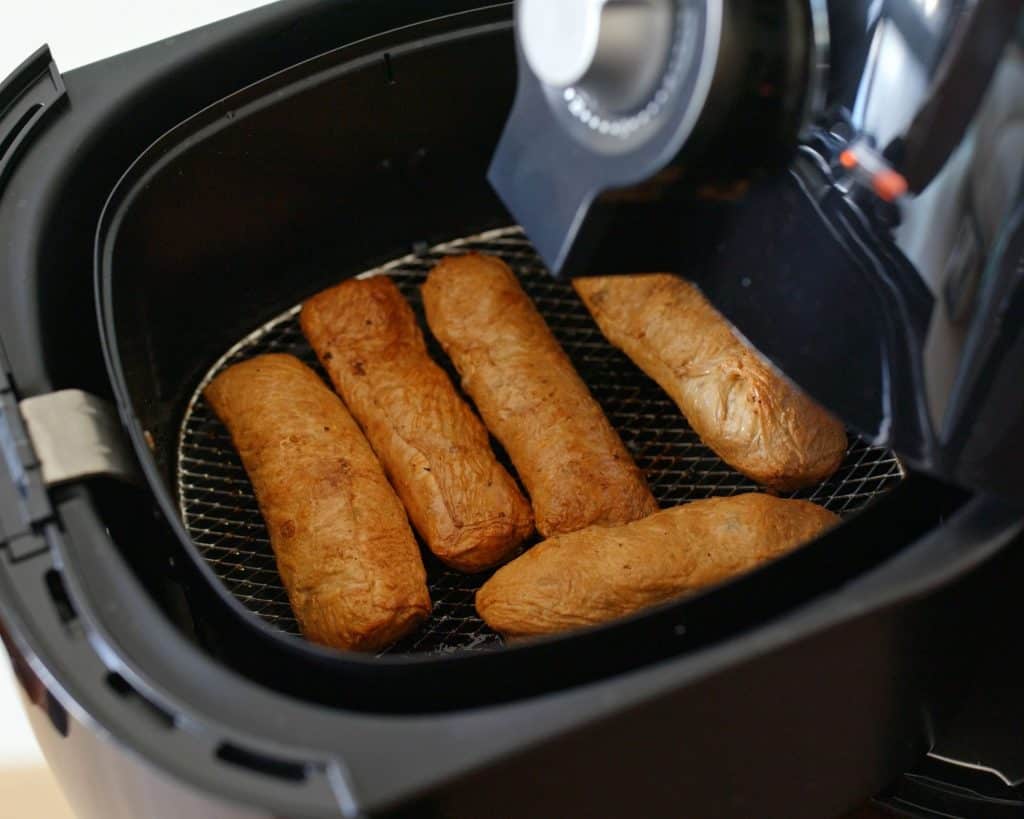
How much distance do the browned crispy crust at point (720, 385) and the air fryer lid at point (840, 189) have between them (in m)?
0.19

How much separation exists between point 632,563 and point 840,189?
0.34 metres

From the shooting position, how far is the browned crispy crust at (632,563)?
0.94 metres

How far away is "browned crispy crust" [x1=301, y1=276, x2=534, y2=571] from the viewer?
1029 millimetres

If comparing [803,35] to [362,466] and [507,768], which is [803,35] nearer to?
[507,768]

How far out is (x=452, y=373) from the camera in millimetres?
1208

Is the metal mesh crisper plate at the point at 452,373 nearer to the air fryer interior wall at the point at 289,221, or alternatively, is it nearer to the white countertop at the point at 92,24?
the air fryer interior wall at the point at 289,221

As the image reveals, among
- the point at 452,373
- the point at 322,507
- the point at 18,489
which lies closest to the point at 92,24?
the point at 452,373

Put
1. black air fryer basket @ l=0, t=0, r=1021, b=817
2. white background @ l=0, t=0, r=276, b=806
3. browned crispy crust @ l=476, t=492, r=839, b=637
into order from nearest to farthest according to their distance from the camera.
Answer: black air fryer basket @ l=0, t=0, r=1021, b=817
browned crispy crust @ l=476, t=492, r=839, b=637
white background @ l=0, t=0, r=276, b=806

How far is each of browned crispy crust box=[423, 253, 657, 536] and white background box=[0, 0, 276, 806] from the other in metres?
0.49

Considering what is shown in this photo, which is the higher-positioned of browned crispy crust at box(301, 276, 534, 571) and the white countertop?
the white countertop

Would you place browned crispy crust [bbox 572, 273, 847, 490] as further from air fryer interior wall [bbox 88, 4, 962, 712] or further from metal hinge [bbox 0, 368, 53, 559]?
metal hinge [bbox 0, 368, 53, 559]

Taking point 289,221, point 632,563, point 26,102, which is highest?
point 26,102

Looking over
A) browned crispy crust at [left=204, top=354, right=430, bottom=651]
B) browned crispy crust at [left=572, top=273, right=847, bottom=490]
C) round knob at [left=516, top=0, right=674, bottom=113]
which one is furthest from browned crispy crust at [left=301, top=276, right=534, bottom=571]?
round knob at [left=516, top=0, right=674, bottom=113]

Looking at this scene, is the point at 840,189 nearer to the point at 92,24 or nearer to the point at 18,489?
the point at 18,489
